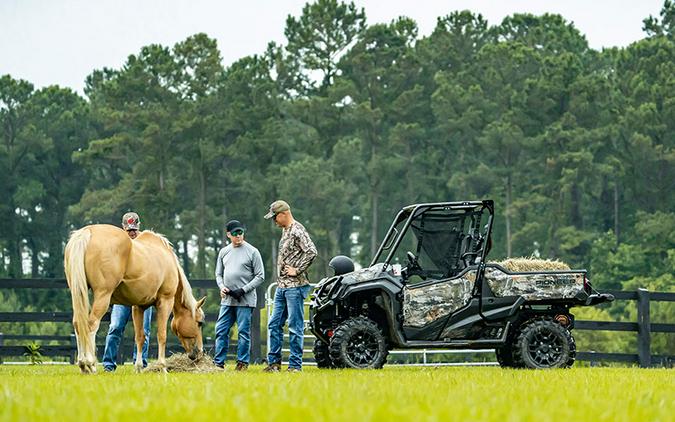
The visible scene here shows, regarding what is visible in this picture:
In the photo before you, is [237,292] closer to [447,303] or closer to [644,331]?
[447,303]

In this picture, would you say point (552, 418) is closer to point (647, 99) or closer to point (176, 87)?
point (647, 99)

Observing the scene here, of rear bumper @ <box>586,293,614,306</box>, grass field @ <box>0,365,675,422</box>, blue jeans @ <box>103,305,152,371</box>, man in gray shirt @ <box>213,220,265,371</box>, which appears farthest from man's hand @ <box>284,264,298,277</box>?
rear bumper @ <box>586,293,614,306</box>

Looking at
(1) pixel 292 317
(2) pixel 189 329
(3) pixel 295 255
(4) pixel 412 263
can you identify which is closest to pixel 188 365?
(2) pixel 189 329

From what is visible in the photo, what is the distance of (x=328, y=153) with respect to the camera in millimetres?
71625

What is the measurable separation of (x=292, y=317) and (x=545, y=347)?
9.66ft

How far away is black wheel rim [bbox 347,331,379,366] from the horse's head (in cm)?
185

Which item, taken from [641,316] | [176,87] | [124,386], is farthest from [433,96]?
[124,386]

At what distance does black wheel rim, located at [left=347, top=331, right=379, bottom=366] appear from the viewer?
45.2 ft

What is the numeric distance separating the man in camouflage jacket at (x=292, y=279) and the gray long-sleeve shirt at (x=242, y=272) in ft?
2.53

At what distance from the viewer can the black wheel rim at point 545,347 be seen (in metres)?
14.3

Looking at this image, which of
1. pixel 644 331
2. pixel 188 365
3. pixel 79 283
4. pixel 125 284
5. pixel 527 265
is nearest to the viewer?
pixel 79 283

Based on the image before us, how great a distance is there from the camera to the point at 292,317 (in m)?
13.7

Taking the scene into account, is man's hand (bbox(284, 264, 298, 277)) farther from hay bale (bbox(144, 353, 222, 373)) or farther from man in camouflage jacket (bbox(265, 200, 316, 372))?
hay bale (bbox(144, 353, 222, 373))

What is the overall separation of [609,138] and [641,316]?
46861 millimetres
